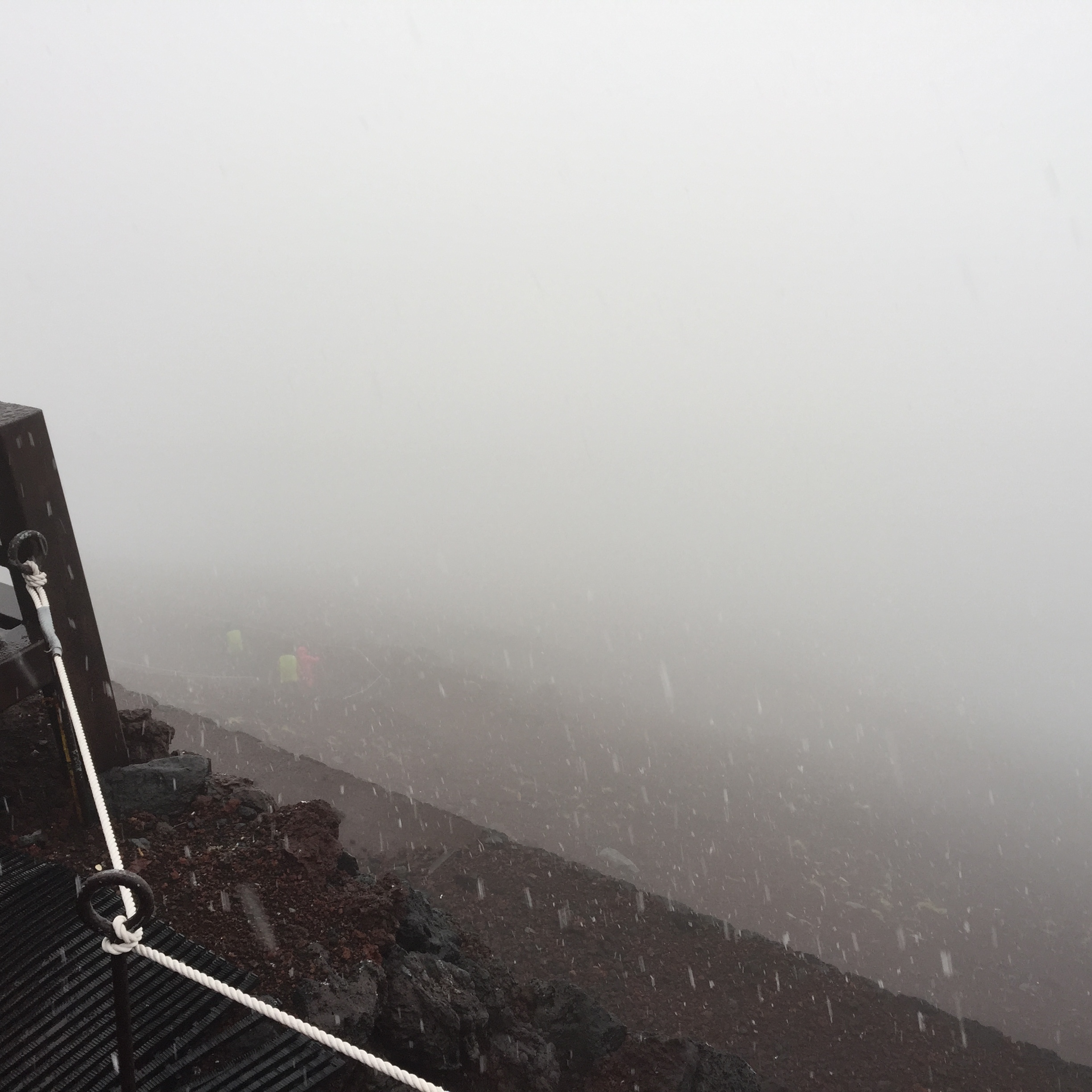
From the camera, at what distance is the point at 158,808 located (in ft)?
19.8

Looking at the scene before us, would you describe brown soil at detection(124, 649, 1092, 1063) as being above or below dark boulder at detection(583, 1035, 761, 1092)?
below

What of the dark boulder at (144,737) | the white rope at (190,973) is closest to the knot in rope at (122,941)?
the white rope at (190,973)

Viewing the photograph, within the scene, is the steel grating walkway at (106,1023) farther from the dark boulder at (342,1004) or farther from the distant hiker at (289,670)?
the distant hiker at (289,670)

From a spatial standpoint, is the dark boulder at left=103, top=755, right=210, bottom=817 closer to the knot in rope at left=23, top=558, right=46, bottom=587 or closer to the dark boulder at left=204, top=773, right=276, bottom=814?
the dark boulder at left=204, top=773, right=276, bottom=814

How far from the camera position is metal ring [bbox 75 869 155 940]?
1955mm

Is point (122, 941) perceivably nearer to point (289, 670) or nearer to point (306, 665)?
point (289, 670)

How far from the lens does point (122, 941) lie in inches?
83.7

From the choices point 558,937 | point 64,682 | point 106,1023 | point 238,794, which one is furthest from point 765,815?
point 64,682

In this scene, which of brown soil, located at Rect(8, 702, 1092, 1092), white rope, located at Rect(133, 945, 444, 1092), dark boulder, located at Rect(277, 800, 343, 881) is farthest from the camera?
dark boulder, located at Rect(277, 800, 343, 881)

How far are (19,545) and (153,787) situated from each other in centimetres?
265

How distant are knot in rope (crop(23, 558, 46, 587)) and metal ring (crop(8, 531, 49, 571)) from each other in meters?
0.06

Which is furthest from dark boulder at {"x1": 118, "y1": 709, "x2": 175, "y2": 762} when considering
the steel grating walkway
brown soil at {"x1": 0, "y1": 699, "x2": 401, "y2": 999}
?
the steel grating walkway

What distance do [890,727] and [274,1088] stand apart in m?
33.7

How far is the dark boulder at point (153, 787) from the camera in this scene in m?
5.92
